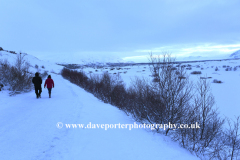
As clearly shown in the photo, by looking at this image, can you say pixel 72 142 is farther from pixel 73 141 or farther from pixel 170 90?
pixel 170 90

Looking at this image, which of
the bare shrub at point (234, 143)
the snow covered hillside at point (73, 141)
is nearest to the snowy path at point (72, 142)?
the snow covered hillside at point (73, 141)

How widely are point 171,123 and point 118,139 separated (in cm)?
238

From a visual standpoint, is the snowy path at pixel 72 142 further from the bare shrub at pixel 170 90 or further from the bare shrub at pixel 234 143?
the bare shrub at pixel 234 143

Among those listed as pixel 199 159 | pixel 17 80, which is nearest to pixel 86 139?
pixel 199 159

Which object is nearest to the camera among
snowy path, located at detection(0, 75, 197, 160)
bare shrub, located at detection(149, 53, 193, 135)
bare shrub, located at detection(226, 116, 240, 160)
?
snowy path, located at detection(0, 75, 197, 160)

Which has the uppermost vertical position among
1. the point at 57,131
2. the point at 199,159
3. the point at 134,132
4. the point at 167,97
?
the point at 167,97

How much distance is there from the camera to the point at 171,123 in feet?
18.1

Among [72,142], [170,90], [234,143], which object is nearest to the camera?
[72,142]

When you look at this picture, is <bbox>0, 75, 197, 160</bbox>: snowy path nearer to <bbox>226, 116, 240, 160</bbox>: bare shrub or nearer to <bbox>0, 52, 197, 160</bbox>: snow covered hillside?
<bbox>0, 52, 197, 160</bbox>: snow covered hillside

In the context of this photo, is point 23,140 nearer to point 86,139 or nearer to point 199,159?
point 86,139

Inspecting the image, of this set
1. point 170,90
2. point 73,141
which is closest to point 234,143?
point 170,90

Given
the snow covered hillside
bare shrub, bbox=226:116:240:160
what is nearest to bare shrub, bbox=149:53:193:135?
the snow covered hillside

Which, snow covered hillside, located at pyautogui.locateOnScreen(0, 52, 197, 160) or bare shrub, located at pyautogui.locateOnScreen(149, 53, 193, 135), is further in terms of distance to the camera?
bare shrub, located at pyautogui.locateOnScreen(149, 53, 193, 135)

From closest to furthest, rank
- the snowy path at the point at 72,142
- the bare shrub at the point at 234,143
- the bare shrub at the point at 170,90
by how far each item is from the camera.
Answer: the snowy path at the point at 72,142 → the bare shrub at the point at 234,143 → the bare shrub at the point at 170,90
